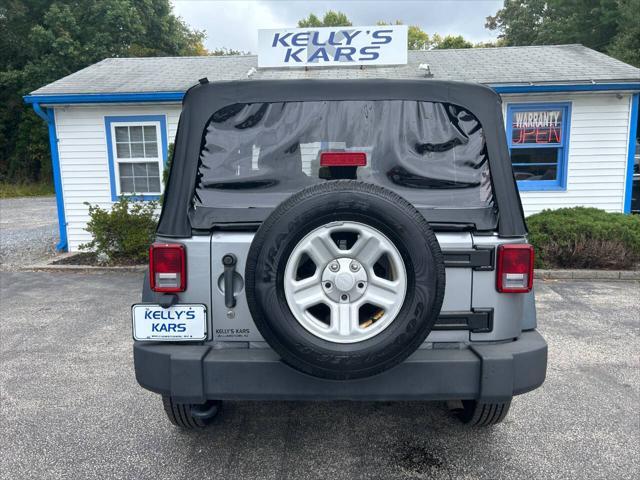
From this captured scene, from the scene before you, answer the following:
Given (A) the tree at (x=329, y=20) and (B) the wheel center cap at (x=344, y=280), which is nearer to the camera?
(B) the wheel center cap at (x=344, y=280)

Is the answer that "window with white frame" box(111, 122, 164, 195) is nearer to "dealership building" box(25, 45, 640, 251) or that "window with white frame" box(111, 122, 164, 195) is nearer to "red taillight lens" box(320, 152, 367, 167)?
"dealership building" box(25, 45, 640, 251)

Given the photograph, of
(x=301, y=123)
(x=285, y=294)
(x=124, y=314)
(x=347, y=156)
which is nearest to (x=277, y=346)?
(x=285, y=294)

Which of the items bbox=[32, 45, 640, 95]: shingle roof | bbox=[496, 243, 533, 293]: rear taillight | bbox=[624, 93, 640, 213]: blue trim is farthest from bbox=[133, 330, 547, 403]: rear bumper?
bbox=[624, 93, 640, 213]: blue trim

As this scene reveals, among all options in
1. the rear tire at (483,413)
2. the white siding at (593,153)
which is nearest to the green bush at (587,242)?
the white siding at (593,153)

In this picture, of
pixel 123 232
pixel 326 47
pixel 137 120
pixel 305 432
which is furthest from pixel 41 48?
pixel 305 432

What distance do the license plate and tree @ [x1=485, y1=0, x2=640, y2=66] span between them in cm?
2215

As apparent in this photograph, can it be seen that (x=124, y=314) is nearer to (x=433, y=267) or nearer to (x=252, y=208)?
(x=252, y=208)

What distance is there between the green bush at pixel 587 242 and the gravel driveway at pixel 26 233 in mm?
8495

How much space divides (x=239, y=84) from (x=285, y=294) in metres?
1.14

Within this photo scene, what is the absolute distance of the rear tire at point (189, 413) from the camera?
9.38 ft

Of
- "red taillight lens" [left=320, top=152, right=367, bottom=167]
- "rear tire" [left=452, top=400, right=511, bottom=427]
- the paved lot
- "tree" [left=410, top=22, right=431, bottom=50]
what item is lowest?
the paved lot

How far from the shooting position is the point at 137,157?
9.53m

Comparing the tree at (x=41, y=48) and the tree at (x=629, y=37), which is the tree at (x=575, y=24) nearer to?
the tree at (x=629, y=37)

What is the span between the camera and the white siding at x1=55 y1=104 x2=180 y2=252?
934 cm
